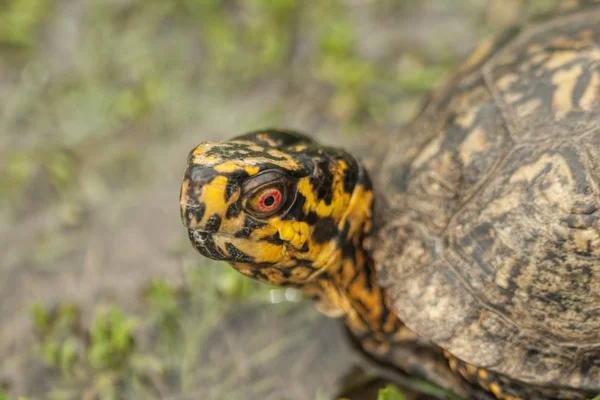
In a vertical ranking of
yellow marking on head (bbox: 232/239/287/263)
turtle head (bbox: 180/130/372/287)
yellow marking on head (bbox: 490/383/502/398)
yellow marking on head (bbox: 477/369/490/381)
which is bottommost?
yellow marking on head (bbox: 490/383/502/398)

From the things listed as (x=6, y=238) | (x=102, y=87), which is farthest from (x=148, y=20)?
(x=6, y=238)

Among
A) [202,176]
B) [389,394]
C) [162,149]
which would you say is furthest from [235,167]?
[162,149]

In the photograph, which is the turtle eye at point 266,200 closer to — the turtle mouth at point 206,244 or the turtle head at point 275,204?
the turtle head at point 275,204

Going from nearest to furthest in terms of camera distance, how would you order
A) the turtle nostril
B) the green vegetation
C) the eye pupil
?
1. the turtle nostril
2. the eye pupil
3. the green vegetation

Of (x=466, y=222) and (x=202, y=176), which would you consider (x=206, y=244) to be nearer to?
(x=202, y=176)

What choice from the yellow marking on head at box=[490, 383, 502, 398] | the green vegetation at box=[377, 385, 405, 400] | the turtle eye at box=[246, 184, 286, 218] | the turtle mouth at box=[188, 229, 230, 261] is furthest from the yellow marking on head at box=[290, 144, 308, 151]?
the yellow marking on head at box=[490, 383, 502, 398]

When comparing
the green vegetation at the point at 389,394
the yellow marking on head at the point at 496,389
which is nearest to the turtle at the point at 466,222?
the yellow marking on head at the point at 496,389

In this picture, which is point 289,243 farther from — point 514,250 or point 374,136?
point 374,136

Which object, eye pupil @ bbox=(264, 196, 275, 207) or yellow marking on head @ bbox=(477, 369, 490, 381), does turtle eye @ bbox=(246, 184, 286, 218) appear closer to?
eye pupil @ bbox=(264, 196, 275, 207)

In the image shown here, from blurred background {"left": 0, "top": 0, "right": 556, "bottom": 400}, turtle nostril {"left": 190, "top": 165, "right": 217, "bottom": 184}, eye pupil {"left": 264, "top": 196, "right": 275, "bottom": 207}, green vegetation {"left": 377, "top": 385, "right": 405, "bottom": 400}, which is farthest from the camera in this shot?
blurred background {"left": 0, "top": 0, "right": 556, "bottom": 400}
